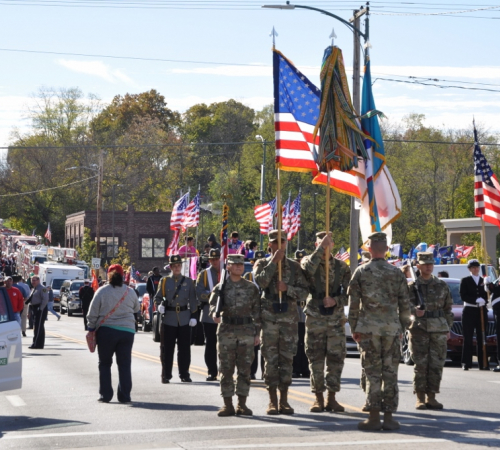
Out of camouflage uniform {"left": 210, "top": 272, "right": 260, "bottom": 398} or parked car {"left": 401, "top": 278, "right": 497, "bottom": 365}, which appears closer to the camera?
camouflage uniform {"left": 210, "top": 272, "right": 260, "bottom": 398}

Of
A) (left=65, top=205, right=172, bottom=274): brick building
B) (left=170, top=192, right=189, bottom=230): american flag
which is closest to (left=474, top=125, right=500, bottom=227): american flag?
(left=170, top=192, right=189, bottom=230): american flag

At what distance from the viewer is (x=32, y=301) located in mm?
26891

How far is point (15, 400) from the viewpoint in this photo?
1446cm

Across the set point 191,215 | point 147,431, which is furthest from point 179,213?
point 147,431

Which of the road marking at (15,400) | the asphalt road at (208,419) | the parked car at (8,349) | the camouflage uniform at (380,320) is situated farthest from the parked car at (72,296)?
the camouflage uniform at (380,320)

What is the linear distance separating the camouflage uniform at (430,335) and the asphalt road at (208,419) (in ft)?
1.30

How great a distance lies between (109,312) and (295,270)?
9.14 feet

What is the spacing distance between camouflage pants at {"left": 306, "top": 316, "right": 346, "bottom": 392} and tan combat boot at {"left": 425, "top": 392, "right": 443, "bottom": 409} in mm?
1306

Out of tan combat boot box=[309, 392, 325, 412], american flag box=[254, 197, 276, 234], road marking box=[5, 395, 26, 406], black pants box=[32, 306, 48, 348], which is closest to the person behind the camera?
tan combat boot box=[309, 392, 325, 412]

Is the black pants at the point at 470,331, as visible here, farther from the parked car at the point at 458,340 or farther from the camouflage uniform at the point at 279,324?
the camouflage uniform at the point at 279,324

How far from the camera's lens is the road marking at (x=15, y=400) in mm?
13992

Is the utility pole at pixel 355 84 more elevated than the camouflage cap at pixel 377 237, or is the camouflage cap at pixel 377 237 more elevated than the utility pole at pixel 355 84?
the utility pole at pixel 355 84

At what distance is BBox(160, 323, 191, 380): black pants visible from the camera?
645 inches

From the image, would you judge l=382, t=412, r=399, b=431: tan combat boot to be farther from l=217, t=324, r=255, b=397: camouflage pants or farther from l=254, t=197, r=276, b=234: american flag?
l=254, t=197, r=276, b=234: american flag
